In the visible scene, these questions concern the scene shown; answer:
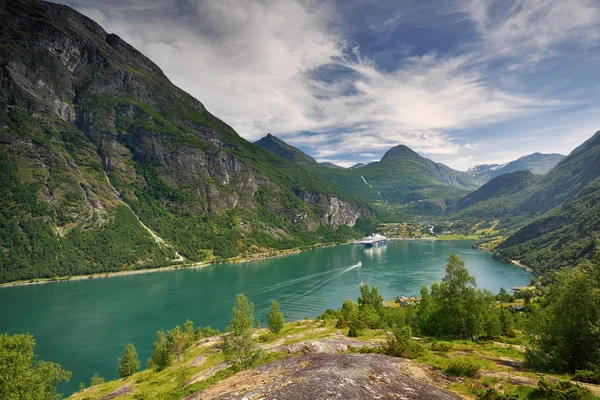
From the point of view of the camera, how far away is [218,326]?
95.4 meters

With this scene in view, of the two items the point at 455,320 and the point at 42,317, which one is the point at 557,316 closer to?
the point at 455,320

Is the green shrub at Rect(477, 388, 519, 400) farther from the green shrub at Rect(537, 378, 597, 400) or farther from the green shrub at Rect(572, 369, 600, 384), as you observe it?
the green shrub at Rect(572, 369, 600, 384)

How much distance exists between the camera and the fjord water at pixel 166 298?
85.1 m

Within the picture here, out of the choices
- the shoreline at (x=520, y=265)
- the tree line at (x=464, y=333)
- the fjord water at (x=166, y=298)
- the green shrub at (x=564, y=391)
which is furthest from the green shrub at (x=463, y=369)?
the shoreline at (x=520, y=265)

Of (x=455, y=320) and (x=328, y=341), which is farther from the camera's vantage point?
(x=455, y=320)

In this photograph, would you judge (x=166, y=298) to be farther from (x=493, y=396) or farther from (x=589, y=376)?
(x=589, y=376)

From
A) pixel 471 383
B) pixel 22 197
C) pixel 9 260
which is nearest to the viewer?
pixel 471 383

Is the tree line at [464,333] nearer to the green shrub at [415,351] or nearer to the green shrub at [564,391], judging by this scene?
the green shrub at [415,351]

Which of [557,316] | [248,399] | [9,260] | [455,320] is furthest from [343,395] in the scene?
[9,260]

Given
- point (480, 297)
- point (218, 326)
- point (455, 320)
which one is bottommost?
point (218, 326)

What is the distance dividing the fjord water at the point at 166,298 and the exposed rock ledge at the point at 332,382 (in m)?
68.1

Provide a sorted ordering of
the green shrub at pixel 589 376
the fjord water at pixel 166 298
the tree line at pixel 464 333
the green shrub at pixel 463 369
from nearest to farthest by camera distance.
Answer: the green shrub at pixel 589 376 < the green shrub at pixel 463 369 < the tree line at pixel 464 333 < the fjord water at pixel 166 298

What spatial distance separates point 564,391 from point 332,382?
10.4m

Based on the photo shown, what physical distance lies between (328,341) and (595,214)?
216 meters
